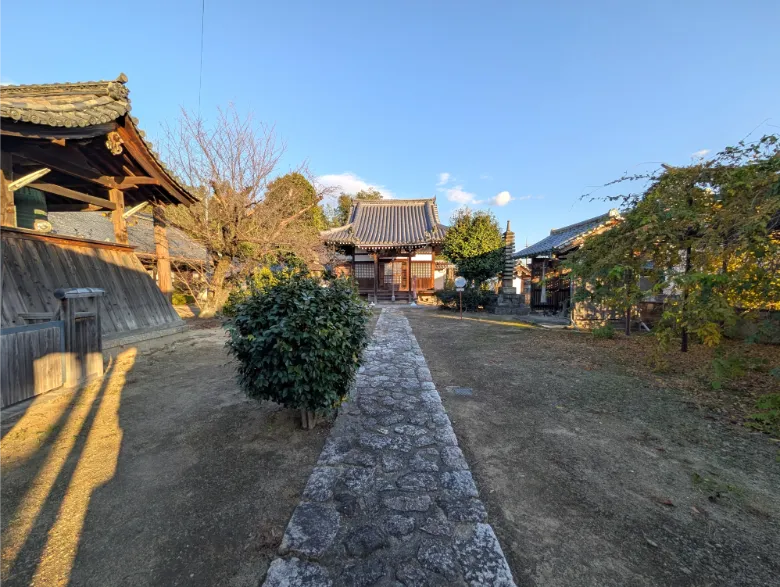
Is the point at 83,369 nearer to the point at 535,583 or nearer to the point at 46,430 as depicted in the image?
the point at 46,430

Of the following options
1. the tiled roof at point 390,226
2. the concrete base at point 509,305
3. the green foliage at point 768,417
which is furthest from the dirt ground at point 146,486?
the tiled roof at point 390,226

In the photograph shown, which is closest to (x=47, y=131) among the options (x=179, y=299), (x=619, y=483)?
(x=619, y=483)

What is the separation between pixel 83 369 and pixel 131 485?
10.8 ft

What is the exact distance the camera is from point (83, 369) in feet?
14.4

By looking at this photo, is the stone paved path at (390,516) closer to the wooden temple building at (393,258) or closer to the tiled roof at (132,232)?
the tiled roof at (132,232)

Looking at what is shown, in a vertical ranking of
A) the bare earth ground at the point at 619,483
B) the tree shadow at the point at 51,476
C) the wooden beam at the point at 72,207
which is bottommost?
the bare earth ground at the point at 619,483

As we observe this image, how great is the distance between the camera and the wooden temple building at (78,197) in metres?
4.20

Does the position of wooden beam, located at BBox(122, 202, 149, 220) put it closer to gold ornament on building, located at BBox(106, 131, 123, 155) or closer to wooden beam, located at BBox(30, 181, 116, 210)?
wooden beam, located at BBox(30, 181, 116, 210)

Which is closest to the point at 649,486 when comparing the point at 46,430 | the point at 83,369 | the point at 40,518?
the point at 40,518

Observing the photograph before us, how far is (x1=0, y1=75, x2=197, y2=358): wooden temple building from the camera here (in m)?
4.20

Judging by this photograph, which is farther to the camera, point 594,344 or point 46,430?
point 594,344

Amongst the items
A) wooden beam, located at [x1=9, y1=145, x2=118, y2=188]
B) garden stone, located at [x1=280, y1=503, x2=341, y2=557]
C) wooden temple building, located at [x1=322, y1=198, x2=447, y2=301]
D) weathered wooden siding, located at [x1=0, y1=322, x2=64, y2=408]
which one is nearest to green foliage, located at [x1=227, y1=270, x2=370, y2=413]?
garden stone, located at [x1=280, y1=503, x2=341, y2=557]

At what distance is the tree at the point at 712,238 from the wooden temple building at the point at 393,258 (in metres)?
11.4

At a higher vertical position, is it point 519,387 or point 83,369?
point 83,369
